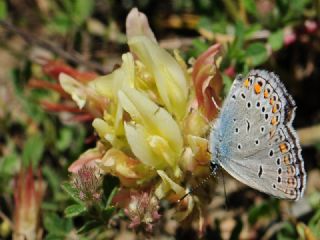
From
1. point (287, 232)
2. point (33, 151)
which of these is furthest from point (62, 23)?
point (287, 232)

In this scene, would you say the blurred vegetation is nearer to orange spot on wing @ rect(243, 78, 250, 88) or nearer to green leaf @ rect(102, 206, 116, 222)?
green leaf @ rect(102, 206, 116, 222)

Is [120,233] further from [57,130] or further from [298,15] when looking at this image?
[298,15]

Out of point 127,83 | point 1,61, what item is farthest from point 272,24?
point 1,61

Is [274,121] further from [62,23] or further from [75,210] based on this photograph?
[62,23]

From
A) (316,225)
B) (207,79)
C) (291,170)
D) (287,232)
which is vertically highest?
(207,79)

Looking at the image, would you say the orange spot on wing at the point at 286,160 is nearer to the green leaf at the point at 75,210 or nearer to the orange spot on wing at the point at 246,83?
the orange spot on wing at the point at 246,83

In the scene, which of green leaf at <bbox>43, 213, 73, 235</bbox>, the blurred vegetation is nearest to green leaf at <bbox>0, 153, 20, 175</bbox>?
the blurred vegetation
